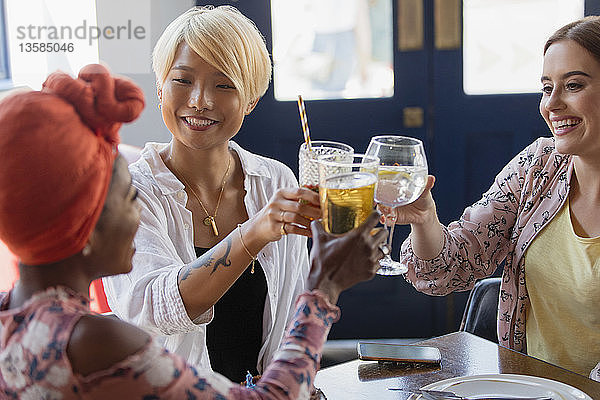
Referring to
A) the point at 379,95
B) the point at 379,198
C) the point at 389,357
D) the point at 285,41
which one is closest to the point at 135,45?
the point at 285,41

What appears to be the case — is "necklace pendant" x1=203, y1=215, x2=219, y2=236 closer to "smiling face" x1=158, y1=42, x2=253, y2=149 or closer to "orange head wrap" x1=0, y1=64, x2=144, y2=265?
"smiling face" x1=158, y1=42, x2=253, y2=149

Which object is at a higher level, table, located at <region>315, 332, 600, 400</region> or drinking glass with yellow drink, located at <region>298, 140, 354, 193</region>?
drinking glass with yellow drink, located at <region>298, 140, 354, 193</region>

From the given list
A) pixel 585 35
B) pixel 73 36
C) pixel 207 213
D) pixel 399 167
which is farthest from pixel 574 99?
pixel 73 36

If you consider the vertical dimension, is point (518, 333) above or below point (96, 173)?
below

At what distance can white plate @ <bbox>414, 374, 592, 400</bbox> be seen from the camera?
53.9 inches

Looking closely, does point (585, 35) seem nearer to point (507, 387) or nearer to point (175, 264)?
point (507, 387)

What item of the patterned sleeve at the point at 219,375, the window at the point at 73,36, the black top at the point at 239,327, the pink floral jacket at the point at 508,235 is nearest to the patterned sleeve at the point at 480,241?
the pink floral jacket at the point at 508,235

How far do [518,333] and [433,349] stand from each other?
1.60 feet

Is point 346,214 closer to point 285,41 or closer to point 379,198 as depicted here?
point 379,198

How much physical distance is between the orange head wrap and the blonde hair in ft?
2.83

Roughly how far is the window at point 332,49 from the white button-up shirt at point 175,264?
1.73 metres

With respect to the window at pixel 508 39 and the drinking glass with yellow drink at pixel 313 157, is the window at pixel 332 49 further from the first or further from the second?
the drinking glass with yellow drink at pixel 313 157

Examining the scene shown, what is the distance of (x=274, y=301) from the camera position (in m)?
2.00

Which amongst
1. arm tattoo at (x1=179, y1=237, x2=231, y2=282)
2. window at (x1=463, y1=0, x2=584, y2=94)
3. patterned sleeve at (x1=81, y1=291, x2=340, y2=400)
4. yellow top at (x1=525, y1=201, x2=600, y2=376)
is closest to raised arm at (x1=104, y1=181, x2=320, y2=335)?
arm tattoo at (x1=179, y1=237, x2=231, y2=282)
